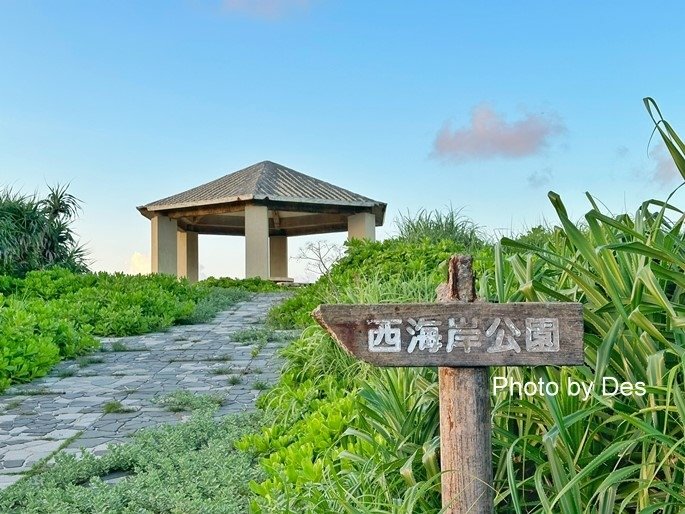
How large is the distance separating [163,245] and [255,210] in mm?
3753

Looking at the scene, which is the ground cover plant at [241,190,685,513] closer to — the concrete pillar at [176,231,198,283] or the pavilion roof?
the pavilion roof

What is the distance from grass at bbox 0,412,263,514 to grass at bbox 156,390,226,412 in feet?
2.93

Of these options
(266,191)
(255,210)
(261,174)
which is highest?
(261,174)

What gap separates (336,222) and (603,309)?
69.3 feet

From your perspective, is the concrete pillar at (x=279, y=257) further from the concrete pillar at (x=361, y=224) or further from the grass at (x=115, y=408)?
the grass at (x=115, y=408)

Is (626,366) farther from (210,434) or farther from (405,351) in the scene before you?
(210,434)

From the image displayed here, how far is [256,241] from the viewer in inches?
730

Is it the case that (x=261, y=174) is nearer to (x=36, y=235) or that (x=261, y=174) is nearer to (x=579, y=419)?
(x=36, y=235)

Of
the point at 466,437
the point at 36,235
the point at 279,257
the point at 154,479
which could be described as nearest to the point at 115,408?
the point at 154,479

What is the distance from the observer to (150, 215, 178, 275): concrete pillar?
20.1 m

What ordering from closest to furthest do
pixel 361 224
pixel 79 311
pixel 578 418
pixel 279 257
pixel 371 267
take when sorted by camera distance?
pixel 578 418 < pixel 371 267 < pixel 79 311 < pixel 361 224 < pixel 279 257

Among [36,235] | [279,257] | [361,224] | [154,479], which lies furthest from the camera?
[279,257]

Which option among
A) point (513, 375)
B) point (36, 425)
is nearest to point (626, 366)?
point (513, 375)

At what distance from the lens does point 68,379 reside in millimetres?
6508
